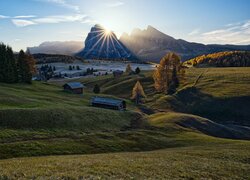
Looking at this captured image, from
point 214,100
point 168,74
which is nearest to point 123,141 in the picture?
point 214,100

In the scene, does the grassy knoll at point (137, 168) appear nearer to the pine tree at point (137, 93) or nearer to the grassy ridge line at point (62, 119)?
the grassy ridge line at point (62, 119)

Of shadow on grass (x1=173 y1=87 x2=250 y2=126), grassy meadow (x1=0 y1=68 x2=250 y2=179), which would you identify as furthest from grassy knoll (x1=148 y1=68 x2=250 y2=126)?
grassy meadow (x1=0 y1=68 x2=250 y2=179)

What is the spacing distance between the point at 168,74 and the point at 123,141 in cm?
7957

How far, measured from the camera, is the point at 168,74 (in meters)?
125

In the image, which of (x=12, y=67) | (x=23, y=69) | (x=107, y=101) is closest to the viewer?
(x=107, y=101)

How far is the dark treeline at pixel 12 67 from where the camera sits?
99581mm

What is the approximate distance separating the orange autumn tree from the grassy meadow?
15.7 m

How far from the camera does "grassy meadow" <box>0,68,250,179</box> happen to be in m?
27.0

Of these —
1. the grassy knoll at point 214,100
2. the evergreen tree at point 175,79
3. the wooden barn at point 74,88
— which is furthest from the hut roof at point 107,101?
the evergreen tree at point 175,79

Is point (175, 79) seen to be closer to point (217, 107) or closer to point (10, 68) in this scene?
point (217, 107)

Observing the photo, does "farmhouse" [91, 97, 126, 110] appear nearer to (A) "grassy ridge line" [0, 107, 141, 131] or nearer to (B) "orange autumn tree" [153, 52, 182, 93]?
(A) "grassy ridge line" [0, 107, 141, 131]

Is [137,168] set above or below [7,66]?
below

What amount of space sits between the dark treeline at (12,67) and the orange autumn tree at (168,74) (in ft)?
172

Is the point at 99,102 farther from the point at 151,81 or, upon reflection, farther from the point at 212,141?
the point at 151,81
